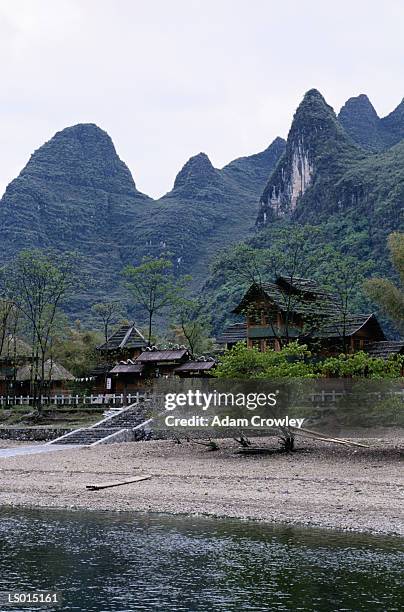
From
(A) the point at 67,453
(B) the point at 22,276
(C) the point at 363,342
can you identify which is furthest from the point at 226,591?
(B) the point at 22,276

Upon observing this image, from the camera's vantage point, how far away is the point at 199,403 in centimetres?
3019

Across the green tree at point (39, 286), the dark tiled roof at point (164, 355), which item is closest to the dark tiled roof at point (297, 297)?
the dark tiled roof at point (164, 355)

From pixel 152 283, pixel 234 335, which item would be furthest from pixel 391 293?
pixel 152 283

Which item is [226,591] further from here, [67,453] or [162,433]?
[162,433]

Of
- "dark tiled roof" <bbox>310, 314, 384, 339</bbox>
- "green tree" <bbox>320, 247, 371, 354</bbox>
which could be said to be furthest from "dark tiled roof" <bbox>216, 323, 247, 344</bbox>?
"green tree" <bbox>320, 247, 371, 354</bbox>

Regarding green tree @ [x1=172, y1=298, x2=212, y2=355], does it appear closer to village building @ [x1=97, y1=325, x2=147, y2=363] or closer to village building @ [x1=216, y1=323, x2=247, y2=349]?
village building @ [x1=97, y1=325, x2=147, y2=363]

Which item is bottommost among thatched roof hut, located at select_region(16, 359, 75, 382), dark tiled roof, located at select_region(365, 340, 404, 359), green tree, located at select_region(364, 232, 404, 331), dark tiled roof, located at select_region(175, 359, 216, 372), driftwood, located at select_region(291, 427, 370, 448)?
driftwood, located at select_region(291, 427, 370, 448)

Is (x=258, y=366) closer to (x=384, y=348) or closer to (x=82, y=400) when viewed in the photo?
(x=384, y=348)

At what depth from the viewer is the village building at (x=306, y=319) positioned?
5228 cm

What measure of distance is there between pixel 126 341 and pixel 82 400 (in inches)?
399

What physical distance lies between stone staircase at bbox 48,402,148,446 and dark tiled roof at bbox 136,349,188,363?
32.3ft

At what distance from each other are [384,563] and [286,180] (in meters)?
156

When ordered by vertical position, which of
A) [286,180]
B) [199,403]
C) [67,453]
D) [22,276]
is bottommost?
[67,453]

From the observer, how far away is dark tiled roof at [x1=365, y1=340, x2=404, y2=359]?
5112 centimetres
